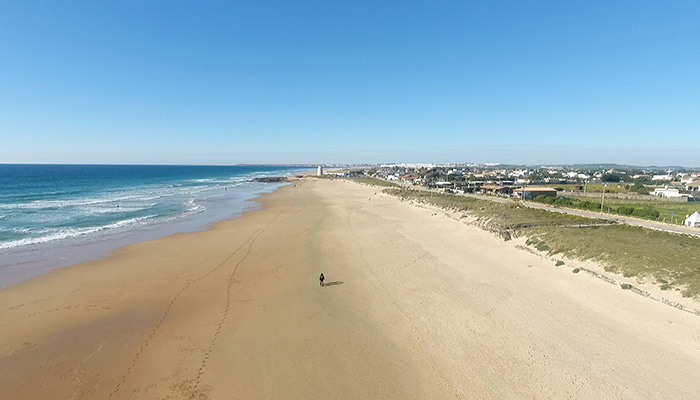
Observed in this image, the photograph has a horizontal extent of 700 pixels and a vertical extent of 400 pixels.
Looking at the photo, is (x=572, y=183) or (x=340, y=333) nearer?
(x=340, y=333)

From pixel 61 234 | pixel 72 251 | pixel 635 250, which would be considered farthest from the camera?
pixel 61 234

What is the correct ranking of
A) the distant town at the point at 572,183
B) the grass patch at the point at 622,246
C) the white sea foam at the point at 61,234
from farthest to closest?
1. the distant town at the point at 572,183
2. the white sea foam at the point at 61,234
3. the grass patch at the point at 622,246

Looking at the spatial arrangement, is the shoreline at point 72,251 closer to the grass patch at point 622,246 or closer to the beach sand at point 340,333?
the beach sand at point 340,333

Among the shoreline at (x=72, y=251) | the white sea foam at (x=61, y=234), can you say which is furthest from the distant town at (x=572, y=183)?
the white sea foam at (x=61, y=234)

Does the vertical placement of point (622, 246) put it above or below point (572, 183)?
above

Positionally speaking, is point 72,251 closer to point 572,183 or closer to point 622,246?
point 622,246


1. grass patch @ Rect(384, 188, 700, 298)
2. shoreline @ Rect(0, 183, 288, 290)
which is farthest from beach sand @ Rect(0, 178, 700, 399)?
grass patch @ Rect(384, 188, 700, 298)

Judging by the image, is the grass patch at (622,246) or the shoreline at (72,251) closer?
the grass patch at (622,246)

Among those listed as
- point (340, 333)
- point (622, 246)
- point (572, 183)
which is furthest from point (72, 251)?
point (572, 183)

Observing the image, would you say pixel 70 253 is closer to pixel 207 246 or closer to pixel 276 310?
pixel 207 246
